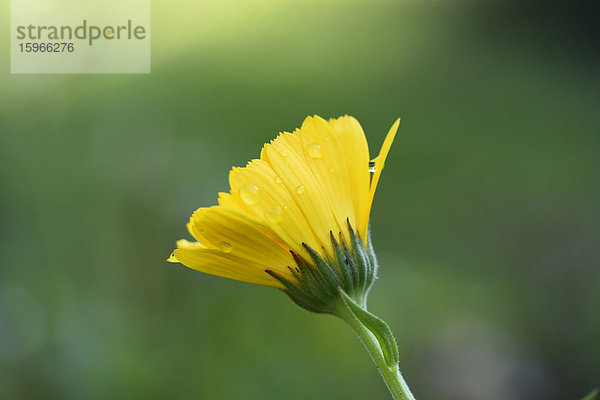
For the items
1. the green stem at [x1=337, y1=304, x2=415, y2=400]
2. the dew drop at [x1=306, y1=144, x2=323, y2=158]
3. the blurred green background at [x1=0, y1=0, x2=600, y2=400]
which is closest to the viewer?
the green stem at [x1=337, y1=304, x2=415, y2=400]

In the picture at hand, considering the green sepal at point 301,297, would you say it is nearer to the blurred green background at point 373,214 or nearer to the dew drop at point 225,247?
the dew drop at point 225,247

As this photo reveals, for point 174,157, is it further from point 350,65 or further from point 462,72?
point 462,72

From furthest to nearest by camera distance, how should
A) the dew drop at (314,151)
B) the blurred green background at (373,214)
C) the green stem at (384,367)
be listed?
1. the blurred green background at (373,214)
2. the dew drop at (314,151)
3. the green stem at (384,367)

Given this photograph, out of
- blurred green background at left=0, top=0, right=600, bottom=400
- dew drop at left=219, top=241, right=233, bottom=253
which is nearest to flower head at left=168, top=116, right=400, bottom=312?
dew drop at left=219, top=241, right=233, bottom=253

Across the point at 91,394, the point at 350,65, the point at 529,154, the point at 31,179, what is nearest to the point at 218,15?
the point at 350,65

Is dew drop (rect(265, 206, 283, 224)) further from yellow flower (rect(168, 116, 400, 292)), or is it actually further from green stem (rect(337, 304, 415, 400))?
green stem (rect(337, 304, 415, 400))

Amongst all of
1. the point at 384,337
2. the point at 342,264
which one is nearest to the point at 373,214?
the point at 342,264

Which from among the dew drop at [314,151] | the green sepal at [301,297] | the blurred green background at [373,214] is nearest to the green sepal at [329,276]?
the green sepal at [301,297]
